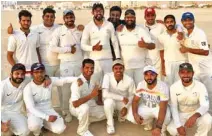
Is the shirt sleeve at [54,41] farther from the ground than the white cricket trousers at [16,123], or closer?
farther from the ground

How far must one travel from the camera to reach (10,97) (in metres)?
6.21

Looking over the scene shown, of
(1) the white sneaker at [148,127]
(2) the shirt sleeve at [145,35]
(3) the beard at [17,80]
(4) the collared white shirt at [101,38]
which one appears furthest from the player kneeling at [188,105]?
(3) the beard at [17,80]

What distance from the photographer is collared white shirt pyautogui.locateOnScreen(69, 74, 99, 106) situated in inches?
255

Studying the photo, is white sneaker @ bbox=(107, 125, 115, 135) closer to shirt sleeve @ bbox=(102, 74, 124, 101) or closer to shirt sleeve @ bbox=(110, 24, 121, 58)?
shirt sleeve @ bbox=(102, 74, 124, 101)

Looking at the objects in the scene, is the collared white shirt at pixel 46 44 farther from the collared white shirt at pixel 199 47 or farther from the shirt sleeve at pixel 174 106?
the collared white shirt at pixel 199 47

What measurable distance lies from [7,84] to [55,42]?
148 cm

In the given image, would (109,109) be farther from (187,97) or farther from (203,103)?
(203,103)

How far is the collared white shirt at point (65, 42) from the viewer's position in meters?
7.17

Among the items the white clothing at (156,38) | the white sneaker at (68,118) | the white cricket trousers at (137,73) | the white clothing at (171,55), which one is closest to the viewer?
the white sneaker at (68,118)

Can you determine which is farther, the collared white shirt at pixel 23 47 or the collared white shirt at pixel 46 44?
the collared white shirt at pixel 46 44

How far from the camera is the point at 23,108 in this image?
653 centimetres

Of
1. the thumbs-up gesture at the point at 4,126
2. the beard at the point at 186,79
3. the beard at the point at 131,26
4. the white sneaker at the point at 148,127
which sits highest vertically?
the beard at the point at 131,26

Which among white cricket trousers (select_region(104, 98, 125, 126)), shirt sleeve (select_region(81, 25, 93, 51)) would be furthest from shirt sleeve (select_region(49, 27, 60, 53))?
white cricket trousers (select_region(104, 98, 125, 126))

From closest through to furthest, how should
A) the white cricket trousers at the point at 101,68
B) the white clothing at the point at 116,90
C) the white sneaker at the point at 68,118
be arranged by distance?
1. the white clothing at the point at 116,90
2. the white sneaker at the point at 68,118
3. the white cricket trousers at the point at 101,68
